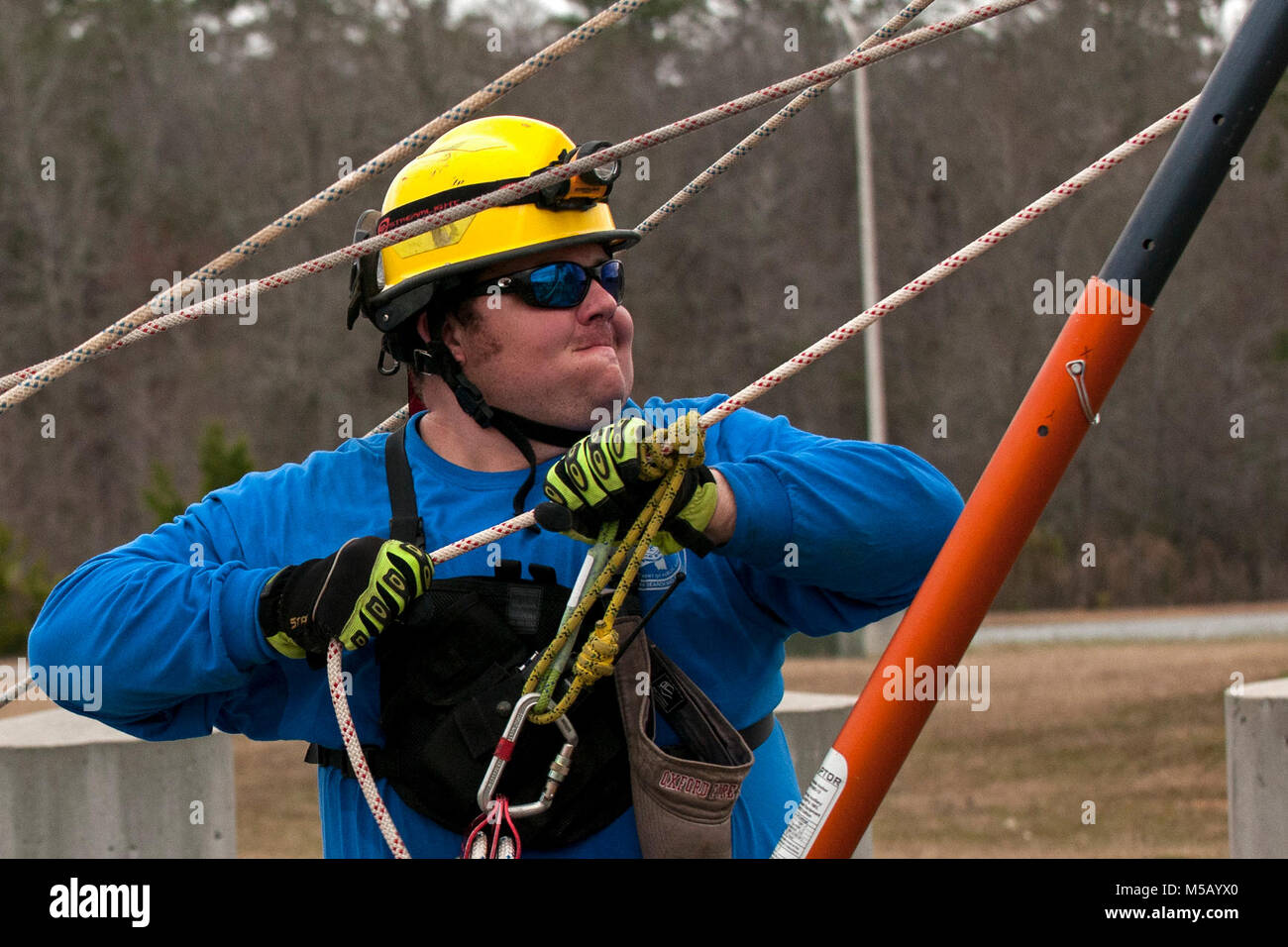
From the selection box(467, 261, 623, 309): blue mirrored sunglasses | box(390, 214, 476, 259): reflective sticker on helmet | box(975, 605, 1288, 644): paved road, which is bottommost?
box(975, 605, 1288, 644): paved road

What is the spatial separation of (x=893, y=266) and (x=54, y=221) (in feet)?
60.6

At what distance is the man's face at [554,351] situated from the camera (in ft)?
9.47

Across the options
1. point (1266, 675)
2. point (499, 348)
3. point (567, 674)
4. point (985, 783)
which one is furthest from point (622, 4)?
point (1266, 675)

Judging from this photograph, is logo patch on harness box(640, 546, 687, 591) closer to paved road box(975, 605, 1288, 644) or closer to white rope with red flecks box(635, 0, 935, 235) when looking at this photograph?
white rope with red flecks box(635, 0, 935, 235)

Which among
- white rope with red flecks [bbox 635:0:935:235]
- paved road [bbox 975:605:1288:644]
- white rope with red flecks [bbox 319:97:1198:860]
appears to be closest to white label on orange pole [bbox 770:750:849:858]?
white rope with red flecks [bbox 319:97:1198:860]

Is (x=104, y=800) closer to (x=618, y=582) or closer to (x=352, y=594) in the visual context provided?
(x=352, y=594)

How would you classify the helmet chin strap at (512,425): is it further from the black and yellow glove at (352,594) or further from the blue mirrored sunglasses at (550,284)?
the black and yellow glove at (352,594)

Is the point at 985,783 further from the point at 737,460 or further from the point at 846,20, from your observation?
the point at 846,20

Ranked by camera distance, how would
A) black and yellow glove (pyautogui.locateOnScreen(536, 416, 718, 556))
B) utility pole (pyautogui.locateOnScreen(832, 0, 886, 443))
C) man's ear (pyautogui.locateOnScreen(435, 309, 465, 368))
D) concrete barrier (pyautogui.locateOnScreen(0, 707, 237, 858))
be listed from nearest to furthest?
black and yellow glove (pyautogui.locateOnScreen(536, 416, 718, 556)) → man's ear (pyautogui.locateOnScreen(435, 309, 465, 368)) → concrete barrier (pyautogui.locateOnScreen(0, 707, 237, 858)) → utility pole (pyautogui.locateOnScreen(832, 0, 886, 443))

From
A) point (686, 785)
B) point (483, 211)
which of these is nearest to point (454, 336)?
point (483, 211)

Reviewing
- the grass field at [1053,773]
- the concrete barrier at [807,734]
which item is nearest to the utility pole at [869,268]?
the grass field at [1053,773]

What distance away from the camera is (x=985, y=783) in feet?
29.0

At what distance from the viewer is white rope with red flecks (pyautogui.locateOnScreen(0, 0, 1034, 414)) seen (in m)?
2.51

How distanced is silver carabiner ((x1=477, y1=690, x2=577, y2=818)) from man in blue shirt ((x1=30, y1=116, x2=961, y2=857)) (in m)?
0.08
